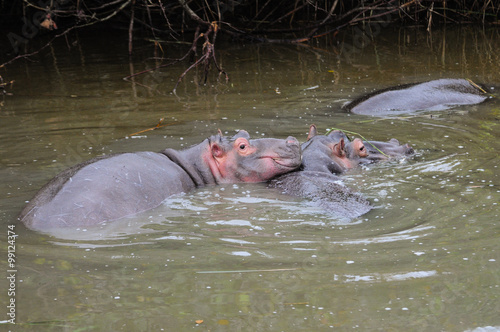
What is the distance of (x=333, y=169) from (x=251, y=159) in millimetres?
681

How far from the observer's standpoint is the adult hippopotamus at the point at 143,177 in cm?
400

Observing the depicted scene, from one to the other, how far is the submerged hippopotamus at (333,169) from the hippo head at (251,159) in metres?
0.09

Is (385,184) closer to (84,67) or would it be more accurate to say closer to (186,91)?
(186,91)

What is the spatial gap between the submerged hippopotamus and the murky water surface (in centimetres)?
11

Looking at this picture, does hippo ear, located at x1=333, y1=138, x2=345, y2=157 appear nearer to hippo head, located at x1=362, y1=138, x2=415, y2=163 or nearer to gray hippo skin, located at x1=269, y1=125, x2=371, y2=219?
gray hippo skin, located at x1=269, y1=125, x2=371, y2=219

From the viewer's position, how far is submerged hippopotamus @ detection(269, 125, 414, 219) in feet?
14.3

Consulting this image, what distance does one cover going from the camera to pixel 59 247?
3.72 meters

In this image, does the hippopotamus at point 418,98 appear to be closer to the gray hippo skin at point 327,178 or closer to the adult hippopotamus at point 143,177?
the gray hippo skin at point 327,178

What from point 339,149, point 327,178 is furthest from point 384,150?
point 327,178

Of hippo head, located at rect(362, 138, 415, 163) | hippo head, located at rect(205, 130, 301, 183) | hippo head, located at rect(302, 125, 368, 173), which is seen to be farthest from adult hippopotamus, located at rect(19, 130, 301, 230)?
hippo head, located at rect(362, 138, 415, 163)

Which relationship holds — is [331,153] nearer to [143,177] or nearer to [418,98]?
[143,177]

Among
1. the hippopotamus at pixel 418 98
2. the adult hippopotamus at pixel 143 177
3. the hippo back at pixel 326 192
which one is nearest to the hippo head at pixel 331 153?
the hippo back at pixel 326 192

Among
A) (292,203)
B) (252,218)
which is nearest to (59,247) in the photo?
(252,218)

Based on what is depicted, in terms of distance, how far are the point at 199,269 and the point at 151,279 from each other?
25 centimetres
